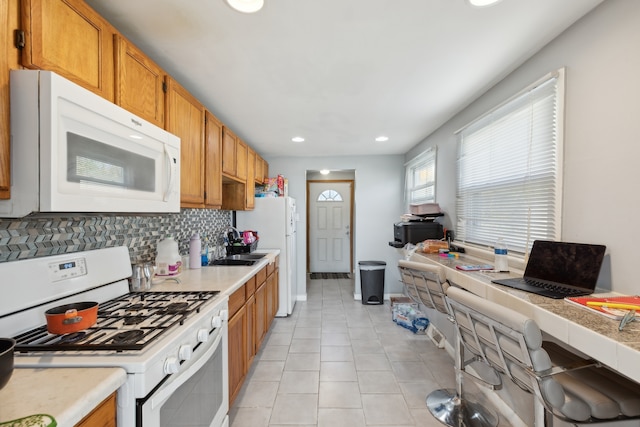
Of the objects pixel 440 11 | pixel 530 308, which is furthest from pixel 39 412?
pixel 440 11

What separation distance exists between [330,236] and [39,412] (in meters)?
5.80

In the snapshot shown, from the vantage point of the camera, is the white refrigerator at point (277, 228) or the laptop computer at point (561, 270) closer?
the laptop computer at point (561, 270)

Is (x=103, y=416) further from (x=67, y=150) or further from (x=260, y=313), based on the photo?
(x=260, y=313)

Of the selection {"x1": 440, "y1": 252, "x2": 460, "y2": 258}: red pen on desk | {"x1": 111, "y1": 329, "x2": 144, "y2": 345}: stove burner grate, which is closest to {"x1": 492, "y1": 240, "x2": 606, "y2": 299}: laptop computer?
{"x1": 440, "y1": 252, "x2": 460, "y2": 258}: red pen on desk

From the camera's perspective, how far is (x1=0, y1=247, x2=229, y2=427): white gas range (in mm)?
888

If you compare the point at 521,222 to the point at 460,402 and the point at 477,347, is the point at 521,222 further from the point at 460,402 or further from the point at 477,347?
the point at 460,402

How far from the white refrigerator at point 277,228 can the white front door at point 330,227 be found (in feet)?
8.16

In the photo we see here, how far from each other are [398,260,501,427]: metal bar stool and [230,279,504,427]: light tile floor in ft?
0.30

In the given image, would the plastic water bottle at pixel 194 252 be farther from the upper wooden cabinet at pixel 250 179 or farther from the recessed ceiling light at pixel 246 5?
the recessed ceiling light at pixel 246 5

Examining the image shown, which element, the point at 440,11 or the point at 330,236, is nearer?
the point at 440,11

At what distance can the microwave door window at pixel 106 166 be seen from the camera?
0.96 meters

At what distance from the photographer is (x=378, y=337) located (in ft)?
10.3

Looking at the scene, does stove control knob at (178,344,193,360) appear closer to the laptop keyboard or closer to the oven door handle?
the oven door handle

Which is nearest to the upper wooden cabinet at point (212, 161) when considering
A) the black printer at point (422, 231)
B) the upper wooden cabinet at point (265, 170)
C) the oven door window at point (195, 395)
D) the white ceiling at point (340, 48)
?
the white ceiling at point (340, 48)
